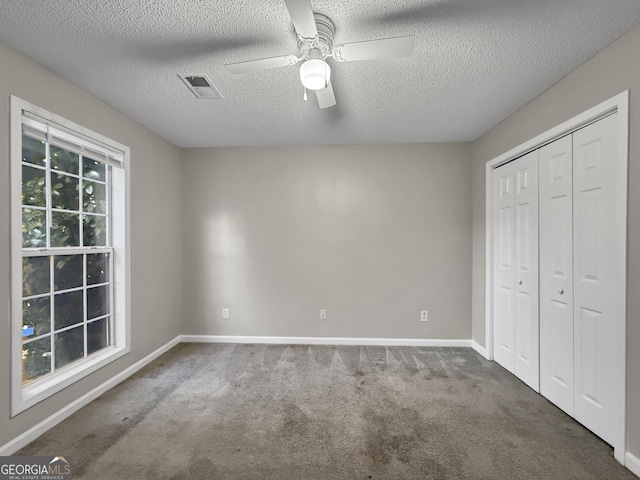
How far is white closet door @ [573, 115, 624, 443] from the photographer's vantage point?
1923 millimetres

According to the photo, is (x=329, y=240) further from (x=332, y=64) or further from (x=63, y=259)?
(x=63, y=259)

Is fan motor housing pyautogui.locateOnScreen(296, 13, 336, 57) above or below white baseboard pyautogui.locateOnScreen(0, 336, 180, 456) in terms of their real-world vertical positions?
above

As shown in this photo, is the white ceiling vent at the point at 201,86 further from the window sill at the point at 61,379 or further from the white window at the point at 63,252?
the window sill at the point at 61,379

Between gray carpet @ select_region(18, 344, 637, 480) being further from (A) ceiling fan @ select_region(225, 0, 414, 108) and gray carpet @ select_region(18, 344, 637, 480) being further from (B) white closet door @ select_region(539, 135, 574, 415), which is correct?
(A) ceiling fan @ select_region(225, 0, 414, 108)

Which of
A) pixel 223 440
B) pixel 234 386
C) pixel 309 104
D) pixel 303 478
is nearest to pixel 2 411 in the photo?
pixel 223 440

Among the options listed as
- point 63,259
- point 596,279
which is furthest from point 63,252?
point 596,279

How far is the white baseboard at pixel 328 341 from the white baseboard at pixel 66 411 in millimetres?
726

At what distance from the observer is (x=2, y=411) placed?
6.07ft

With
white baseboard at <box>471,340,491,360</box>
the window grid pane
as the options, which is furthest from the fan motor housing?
white baseboard at <box>471,340,491,360</box>

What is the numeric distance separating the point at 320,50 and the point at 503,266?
107 inches

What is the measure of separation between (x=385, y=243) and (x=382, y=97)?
5.88ft

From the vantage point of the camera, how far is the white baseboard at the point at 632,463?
172 cm

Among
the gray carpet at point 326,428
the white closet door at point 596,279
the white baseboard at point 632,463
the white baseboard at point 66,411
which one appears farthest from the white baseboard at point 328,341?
the white baseboard at point 632,463

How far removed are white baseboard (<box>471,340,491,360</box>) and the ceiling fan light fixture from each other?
3.28m
